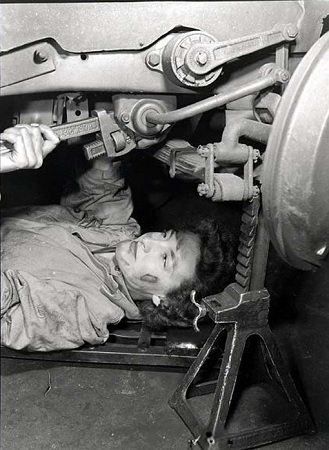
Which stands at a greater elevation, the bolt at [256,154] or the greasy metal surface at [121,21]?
the greasy metal surface at [121,21]

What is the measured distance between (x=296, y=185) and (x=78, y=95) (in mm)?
637

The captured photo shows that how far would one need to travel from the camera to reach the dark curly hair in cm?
170

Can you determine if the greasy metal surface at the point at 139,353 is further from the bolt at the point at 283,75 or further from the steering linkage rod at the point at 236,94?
the bolt at the point at 283,75

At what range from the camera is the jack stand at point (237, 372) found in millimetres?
1441

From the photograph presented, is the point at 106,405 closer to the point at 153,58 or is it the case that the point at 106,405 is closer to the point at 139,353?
the point at 139,353

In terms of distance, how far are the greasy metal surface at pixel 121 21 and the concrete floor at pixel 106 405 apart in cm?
100

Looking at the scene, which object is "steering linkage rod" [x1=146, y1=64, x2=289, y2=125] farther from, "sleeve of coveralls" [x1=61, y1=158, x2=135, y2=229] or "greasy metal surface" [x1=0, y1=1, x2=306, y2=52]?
"sleeve of coveralls" [x1=61, y1=158, x2=135, y2=229]

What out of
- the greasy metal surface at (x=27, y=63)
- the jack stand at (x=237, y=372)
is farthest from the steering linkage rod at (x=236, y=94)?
the jack stand at (x=237, y=372)

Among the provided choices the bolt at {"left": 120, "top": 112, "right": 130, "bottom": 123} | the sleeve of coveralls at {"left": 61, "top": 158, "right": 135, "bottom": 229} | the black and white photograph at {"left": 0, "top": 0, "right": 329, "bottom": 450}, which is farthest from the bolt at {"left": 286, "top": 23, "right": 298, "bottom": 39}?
the sleeve of coveralls at {"left": 61, "top": 158, "right": 135, "bottom": 229}

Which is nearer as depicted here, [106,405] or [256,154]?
[256,154]

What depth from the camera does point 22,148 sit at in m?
1.19

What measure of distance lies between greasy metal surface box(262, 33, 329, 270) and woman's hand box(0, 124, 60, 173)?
490mm

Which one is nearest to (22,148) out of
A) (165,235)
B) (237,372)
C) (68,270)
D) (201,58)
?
(201,58)

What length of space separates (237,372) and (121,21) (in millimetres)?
905
